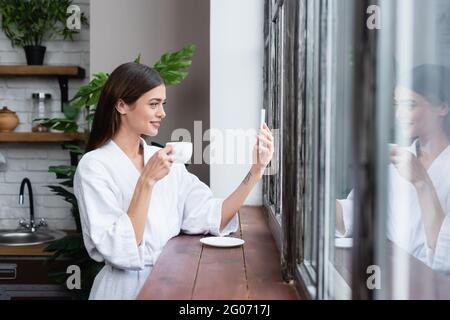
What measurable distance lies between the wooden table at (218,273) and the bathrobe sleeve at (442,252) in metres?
0.43

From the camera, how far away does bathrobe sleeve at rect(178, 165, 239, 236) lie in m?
2.13

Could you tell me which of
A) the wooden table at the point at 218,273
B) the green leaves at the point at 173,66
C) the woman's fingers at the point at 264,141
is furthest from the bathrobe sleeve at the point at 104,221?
the green leaves at the point at 173,66

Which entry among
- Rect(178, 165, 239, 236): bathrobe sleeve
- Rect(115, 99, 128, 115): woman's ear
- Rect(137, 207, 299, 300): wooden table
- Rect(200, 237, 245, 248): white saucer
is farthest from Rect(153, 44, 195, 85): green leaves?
Rect(200, 237, 245, 248): white saucer

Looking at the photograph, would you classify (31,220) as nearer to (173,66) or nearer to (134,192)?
(173,66)

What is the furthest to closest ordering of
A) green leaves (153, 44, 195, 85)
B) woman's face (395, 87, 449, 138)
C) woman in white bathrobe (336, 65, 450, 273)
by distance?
1. green leaves (153, 44, 195, 85)
2. woman in white bathrobe (336, 65, 450, 273)
3. woman's face (395, 87, 449, 138)

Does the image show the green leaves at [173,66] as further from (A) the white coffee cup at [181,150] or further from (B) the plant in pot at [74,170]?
(A) the white coffee cup at [181,150]

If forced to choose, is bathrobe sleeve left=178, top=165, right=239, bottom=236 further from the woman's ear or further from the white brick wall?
the white brick wall

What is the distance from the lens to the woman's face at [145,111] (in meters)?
1.96

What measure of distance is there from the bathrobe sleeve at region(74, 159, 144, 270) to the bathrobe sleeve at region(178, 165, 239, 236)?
0.37 metres

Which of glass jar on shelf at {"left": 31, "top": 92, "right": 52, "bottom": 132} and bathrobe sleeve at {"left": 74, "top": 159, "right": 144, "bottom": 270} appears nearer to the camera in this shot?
bathrobe sleeve at {"left": 74, "top": 159, "right": 144, "bottom": 270}

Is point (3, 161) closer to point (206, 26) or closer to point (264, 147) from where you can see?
point (206, 26)

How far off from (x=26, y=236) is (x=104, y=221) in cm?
183
